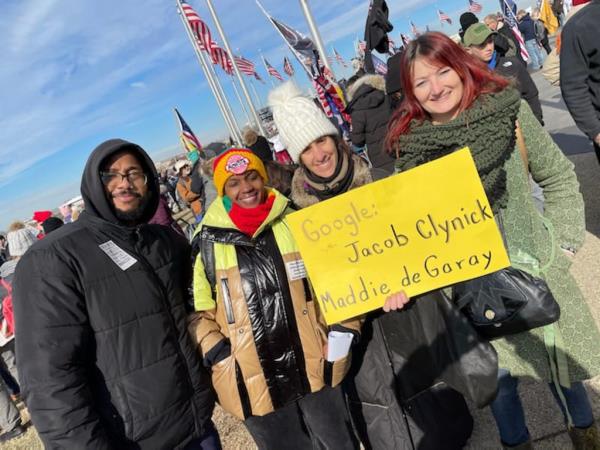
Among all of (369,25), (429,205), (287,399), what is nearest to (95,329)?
(287,399)

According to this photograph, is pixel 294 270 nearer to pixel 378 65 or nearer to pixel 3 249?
pixel 378 65

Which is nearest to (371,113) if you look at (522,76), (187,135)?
(522,76)

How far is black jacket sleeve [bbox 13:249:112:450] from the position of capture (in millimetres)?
1522

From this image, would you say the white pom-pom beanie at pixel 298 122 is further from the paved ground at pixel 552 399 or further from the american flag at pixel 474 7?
the american flag at pixel 474 7

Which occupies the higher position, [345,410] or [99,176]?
[99,176]

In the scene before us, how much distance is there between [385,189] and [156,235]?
3.78 feet

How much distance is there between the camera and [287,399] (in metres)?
2.00

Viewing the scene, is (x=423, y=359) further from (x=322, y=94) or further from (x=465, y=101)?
(x=322, y=94)

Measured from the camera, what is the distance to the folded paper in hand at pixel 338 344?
1.87 metres

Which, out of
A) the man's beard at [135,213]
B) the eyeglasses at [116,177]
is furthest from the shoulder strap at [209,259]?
the eyeglasses at [116,177]

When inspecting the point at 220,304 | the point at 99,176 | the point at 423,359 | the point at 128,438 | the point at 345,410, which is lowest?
the point at 345,410

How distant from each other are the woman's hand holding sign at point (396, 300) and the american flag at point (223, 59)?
12.1 meters

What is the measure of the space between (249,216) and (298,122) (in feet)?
2.08

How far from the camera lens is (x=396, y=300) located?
1.66 metres
